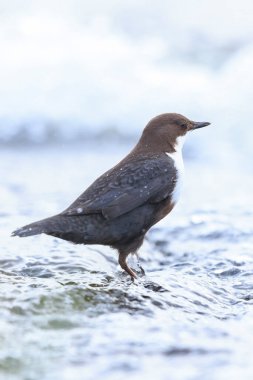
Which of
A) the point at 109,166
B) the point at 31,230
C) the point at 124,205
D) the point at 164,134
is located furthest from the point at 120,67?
the point at 31,230

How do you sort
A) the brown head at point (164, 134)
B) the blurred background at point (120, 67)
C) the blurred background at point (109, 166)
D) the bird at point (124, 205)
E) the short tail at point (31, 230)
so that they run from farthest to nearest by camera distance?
the blurred background at point (120, 67) → the brown head at point (164, 134) → the bird at point (124, 205) → the short tail at point (31, 230) → the blurred background at point (109, 166)

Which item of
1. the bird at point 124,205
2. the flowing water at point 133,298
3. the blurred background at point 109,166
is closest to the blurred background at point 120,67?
the blurred background at point 109,166

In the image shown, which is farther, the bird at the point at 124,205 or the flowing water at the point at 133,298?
the bird at the point at 124,205

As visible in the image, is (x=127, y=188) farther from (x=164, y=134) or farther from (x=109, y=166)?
(x=109, y=166)

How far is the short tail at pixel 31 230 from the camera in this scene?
4941 millimetres

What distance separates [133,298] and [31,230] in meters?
0.71

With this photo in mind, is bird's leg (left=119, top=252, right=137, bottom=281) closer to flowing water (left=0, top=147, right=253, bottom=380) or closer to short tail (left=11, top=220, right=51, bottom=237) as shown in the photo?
flowing water (left=0, top=147, right=253, bottom=380)

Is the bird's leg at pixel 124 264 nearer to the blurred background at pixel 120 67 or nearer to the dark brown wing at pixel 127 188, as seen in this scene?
the dark brown wing at pixel 127 188

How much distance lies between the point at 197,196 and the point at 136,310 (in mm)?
4184

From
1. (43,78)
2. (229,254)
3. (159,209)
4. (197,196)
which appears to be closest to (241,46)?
(43,78)

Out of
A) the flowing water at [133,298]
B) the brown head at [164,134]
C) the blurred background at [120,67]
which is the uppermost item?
the blurred background at [120,67]

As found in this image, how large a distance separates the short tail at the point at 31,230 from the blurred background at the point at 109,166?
10.9 inches

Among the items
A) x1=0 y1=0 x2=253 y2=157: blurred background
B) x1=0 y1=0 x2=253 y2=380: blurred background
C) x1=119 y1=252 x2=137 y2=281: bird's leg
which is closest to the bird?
x1=119 y1=252 x2=137 y2=281: bird's leg

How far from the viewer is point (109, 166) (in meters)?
9.88
